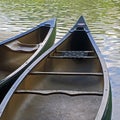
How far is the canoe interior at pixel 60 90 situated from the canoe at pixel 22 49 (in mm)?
333

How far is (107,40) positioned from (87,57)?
12.5 feet

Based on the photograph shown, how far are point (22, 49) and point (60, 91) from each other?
254 cm

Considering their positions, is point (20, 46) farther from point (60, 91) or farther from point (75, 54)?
point (60, 91)

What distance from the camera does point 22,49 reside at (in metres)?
6.62

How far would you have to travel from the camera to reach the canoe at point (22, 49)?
5.85m

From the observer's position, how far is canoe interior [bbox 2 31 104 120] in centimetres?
388

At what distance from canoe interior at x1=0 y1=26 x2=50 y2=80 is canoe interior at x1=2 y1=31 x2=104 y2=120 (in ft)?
2.38

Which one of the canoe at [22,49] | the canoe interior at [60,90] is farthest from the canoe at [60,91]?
the canoe at [22,49]

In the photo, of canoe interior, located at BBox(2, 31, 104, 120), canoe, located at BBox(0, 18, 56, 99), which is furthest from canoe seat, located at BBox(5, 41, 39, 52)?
canoe interior, located at BBox(2, 31, 104, 120)

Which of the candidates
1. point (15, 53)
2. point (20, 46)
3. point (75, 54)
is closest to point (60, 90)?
point (75, 54)

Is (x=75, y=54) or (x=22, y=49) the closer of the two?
(x=75, y=54)

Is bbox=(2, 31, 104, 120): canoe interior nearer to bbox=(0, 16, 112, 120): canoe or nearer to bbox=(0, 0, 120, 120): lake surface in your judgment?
bbox=(0, 16, 112, 120): canoe

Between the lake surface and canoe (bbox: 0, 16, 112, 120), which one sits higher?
canoe (bbox: 0, 16, 112, 120)

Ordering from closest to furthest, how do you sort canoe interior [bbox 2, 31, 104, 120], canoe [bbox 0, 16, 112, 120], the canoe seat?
canoe [bbox 0, 16, 112, 120], canoe interior [bbox 2, 31, 104, 120], the canoe seat
